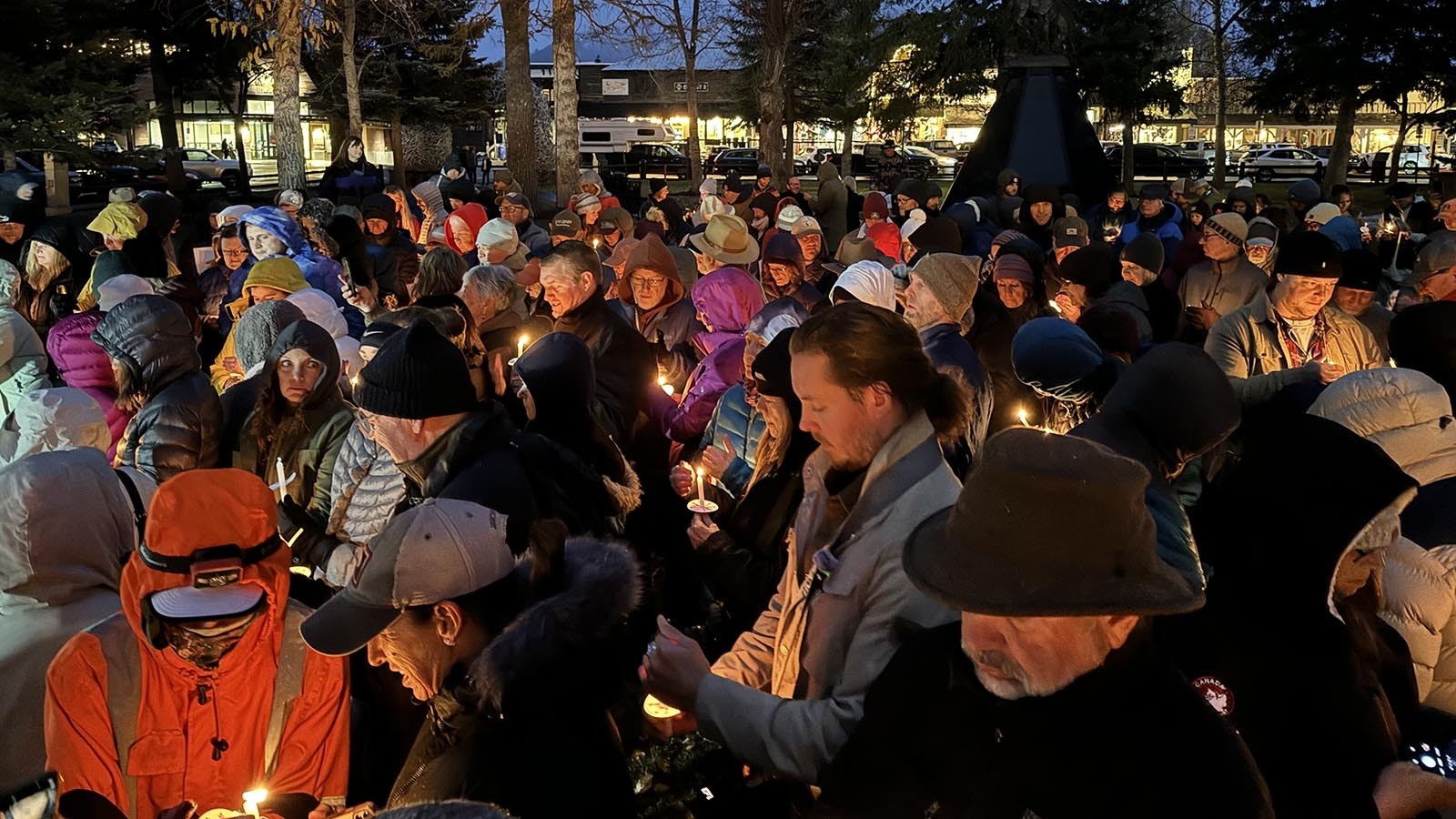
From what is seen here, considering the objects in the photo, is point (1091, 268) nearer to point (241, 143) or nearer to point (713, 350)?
point (713, 350)

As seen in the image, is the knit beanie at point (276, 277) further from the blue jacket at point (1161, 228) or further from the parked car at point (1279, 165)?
the parked car at point (1279, 165)

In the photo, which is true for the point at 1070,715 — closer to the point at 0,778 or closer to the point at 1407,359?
the point at 0,778

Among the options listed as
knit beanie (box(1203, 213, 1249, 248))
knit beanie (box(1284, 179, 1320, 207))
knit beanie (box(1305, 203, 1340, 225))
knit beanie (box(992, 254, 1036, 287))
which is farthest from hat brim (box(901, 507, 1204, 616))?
knit beanie (box(1284, 179, 1320, 207))

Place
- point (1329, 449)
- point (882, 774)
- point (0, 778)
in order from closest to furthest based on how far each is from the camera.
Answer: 1. point (882, 774)
2. point (1329, 449)
3. point (0, 778)

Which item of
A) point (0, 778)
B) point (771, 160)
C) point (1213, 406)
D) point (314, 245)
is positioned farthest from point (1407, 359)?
point (771, 160)

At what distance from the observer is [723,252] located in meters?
8.52

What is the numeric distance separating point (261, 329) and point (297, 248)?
2889mm

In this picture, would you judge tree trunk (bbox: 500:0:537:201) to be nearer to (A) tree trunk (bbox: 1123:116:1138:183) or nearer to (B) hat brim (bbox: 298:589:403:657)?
(B) hat brim (bbox: 298:589:403:657)

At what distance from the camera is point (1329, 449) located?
2.89 m

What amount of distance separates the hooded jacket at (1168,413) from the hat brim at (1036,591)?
5.33 feet

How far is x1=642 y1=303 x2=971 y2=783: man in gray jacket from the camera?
2619 mm

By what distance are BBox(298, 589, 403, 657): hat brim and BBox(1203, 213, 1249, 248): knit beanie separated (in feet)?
25.5

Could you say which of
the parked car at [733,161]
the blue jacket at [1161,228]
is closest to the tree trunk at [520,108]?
the blue jacket at [1161,228]

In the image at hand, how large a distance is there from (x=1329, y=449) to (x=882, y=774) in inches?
57.2
